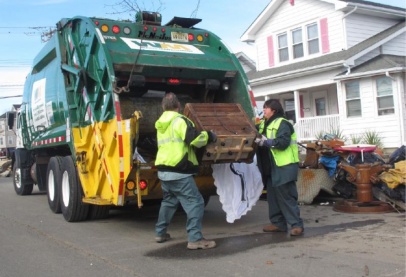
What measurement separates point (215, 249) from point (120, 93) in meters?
2.50

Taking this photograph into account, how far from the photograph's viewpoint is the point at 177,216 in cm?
805

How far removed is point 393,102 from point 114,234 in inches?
476

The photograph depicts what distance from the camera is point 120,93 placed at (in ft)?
21.5

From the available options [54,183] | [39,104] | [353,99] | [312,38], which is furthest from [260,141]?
[312,38]

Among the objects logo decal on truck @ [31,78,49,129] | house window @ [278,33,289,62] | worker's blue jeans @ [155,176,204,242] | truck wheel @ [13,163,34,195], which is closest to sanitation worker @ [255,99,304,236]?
worker's blue jeans @ [155,176,204,242]

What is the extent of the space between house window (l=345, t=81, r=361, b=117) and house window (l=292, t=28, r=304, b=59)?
9.79 ft

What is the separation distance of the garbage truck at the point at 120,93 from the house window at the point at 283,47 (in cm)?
1259

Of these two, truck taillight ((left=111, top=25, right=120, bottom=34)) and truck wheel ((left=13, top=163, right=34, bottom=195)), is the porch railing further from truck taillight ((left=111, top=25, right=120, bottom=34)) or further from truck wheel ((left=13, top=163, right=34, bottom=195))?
truck taillight ((left=111, top=25, right=120, bottom=34))

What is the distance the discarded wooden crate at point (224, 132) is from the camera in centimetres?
563

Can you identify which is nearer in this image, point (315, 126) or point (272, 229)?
point (272, 229)

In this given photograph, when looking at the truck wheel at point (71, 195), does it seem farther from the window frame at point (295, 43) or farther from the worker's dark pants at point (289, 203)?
the window frame at point (295, 43)

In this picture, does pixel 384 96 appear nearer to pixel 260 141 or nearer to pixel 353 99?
pixel 353 99

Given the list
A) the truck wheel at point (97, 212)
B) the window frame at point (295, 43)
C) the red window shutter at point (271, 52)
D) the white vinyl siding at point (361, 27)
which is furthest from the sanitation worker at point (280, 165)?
the red window shutter at point (271, 52)

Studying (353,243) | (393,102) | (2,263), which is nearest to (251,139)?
(353,243)
